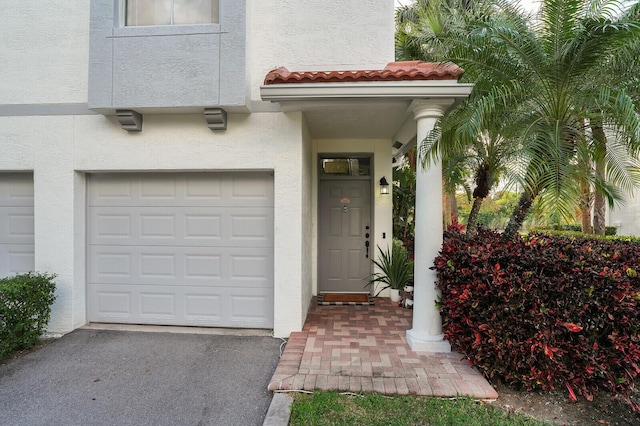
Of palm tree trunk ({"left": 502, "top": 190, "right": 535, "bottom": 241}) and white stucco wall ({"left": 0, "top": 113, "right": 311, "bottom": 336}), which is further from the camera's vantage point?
white stucco wall ({"left": 0, "top": 113, "right": 311, "bottom": 336})

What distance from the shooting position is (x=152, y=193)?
187 inches

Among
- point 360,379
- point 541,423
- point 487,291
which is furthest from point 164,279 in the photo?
point 541,423

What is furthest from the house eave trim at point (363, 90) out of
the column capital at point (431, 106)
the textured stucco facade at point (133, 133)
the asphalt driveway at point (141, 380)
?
the asphalt driveway at point (141, 380)

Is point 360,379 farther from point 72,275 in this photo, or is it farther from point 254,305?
point 72,275

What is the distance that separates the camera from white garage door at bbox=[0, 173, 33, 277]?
4.81m

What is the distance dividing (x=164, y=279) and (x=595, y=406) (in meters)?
5.49

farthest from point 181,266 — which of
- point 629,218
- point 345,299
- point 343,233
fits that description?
point 629,218

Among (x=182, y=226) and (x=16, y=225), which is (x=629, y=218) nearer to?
(x=182, y=226)

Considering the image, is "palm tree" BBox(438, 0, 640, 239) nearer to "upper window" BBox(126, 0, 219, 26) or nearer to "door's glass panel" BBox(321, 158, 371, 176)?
"door's glass panel" BBox(321, 158, 371, 176)

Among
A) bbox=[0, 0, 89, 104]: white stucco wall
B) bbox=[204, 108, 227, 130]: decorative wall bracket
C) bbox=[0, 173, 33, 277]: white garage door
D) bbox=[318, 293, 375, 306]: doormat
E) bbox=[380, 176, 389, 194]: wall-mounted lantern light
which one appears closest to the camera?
bbox=[204, 108, 227, 130]: decorative wall bracket

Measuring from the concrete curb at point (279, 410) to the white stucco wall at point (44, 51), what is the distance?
16.1 ft

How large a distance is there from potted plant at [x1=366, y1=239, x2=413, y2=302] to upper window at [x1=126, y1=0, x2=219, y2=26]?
4.85 m

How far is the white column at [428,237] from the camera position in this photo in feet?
12.6

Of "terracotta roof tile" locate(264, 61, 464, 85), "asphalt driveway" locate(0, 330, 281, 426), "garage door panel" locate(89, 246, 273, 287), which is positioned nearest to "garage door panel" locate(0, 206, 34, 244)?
"garage door panel" locate(89, 246, 273, 287)
